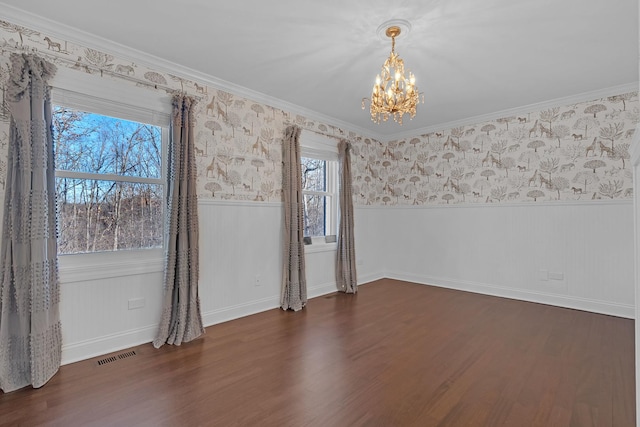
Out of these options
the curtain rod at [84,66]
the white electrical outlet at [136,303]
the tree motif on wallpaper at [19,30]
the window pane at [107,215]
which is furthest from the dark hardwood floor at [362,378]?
the tree motif on wallpaper at [19,30]

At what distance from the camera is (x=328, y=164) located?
4918 mm

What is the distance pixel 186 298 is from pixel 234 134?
1813mm

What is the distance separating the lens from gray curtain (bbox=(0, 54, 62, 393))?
2.14 metres

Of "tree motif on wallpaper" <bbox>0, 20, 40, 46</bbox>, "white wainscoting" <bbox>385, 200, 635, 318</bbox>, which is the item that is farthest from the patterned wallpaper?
"white wainscoting" <bbox>385, 200, 635, 318</bbox>

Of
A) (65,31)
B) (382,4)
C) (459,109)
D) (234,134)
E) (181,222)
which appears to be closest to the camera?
(382,4)

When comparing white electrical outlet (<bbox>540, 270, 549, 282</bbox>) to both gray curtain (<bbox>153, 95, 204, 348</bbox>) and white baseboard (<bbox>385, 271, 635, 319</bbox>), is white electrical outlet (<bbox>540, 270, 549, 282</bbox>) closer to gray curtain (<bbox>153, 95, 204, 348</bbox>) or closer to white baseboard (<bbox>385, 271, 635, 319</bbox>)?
white baseboard (<bbox>385, 271, 635, 319</bbox>)

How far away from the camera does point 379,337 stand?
9.89 ft

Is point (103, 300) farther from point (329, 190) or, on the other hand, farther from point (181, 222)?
point (329, 190)

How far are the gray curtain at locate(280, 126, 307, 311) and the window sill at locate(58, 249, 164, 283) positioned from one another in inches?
57.2

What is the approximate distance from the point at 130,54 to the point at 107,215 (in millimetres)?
1428

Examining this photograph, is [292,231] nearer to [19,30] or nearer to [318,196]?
[318,196]

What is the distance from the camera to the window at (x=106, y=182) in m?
2.60

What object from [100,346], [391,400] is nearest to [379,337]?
[391,400]

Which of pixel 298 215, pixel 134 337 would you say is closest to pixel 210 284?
pixel 134 337
